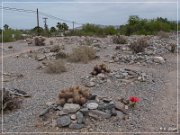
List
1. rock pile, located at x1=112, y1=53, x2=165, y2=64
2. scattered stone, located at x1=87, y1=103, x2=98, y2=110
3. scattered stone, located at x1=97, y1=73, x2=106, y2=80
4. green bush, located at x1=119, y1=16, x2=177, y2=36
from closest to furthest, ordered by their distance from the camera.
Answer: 1. scattered stone, located at x1=87, y1=103, x2=98, y2=110
2. scattered stone, located at x1=97, y1=73, x2=106, y2=80
3. rock pile, located at x1=112, y1=53, x2=165, y2=64
4. green bush, located at x1=119, y1=16, x2=177, y2=36

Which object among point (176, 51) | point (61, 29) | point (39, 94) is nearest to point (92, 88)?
point (39, 94)

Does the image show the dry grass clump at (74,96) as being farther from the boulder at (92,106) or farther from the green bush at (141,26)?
the green bush at (141,26)

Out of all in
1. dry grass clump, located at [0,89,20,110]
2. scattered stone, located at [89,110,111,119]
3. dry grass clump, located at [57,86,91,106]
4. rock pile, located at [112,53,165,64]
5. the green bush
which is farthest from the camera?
the green bush

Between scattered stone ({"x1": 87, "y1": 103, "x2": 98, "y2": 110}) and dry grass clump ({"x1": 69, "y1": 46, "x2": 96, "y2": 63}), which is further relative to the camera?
dry grass clump ({"x1": 69, "y1": 46, "x2": 96, "y2": 63})

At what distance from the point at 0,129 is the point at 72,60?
30.1 ft

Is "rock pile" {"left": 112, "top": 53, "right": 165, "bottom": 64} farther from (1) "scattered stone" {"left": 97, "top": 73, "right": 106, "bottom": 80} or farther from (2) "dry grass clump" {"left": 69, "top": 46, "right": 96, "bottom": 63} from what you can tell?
(1) "scattered stone" {"left": 97, "top": 73, "right": 106, "bottom": 80}

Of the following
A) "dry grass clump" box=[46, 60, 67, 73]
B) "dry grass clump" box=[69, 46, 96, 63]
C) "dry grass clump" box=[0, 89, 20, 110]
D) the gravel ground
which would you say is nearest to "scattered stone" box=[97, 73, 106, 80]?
the gravel ground

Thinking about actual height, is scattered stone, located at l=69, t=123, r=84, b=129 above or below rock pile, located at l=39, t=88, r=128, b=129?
below

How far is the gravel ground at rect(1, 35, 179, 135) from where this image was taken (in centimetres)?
720

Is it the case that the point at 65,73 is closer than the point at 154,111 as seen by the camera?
No

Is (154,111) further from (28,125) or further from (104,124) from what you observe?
(28,125)

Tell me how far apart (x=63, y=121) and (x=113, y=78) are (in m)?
4.63

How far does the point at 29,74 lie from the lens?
43.5ft

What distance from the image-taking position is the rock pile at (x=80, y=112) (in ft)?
23.5
